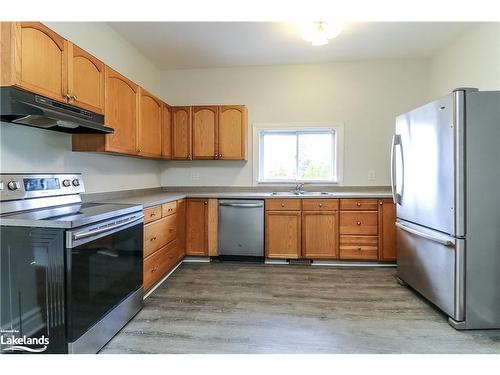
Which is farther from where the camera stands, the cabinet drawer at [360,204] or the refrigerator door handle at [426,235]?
the cabinet drawer at [360,204]

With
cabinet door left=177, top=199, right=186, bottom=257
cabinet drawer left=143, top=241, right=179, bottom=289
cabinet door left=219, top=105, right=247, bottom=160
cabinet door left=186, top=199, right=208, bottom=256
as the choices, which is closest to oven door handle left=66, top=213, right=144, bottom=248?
cabinet drawer left=143, top=241, right=179, bottom=289

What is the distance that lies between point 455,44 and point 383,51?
79cm

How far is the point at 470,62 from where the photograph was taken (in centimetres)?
306

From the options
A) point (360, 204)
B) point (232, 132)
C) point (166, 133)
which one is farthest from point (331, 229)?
point (166, 133)

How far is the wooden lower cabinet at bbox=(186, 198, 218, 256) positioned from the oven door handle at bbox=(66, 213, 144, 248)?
1322 millimetres

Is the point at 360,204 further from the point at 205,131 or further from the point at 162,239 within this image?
the point at 162,239

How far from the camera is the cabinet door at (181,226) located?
3.34 m

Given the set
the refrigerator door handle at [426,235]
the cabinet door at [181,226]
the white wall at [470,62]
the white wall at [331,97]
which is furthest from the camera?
the white wall at [331,97]

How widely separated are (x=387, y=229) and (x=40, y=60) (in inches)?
146

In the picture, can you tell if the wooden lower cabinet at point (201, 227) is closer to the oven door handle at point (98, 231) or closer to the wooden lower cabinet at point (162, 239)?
the wooden lower cabinet at point (162, 239)

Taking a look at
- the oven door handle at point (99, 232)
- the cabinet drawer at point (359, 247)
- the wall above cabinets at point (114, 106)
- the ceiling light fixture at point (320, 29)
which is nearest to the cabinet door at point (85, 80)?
the wall above cabinets at point (114, 106)

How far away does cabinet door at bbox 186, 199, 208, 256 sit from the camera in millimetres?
3578

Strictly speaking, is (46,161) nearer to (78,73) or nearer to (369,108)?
(78,73)

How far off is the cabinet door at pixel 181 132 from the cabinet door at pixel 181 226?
735 millimetres
